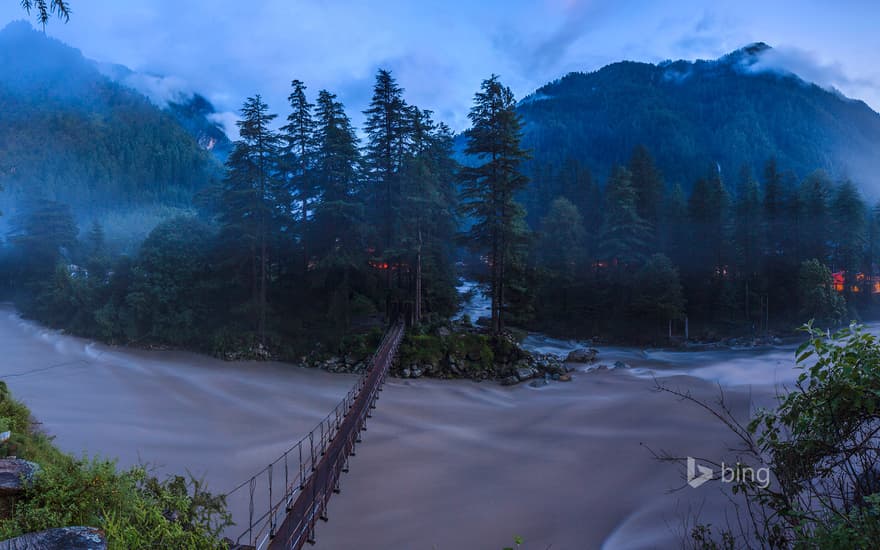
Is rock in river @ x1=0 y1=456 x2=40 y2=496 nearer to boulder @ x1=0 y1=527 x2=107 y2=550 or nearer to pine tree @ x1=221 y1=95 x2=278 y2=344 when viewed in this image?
boulder @ x1=0 y1=527 x2=107 y2=550

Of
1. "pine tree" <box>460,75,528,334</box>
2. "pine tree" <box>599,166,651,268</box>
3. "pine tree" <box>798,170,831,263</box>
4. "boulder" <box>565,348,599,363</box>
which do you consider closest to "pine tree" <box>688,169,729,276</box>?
"pine tree" <box>798,170,831,263</box>

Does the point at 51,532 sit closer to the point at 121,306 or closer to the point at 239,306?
the point at 239,306

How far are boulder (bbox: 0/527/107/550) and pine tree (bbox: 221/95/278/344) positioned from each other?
19.3m

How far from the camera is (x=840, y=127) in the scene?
10088 cm

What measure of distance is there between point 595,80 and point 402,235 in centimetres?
17260

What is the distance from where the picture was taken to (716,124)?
4281 inches

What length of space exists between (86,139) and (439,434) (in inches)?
3377

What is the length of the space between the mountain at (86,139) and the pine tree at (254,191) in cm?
3801

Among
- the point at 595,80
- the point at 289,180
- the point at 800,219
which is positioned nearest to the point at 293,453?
the point at 289,180

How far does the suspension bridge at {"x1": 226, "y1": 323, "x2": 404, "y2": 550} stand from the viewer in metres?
5.90

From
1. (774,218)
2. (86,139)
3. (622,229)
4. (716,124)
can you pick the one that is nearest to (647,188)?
(622,229)

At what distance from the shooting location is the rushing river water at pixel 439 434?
8.72 meters

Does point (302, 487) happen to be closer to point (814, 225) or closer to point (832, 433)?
point (832, 433)

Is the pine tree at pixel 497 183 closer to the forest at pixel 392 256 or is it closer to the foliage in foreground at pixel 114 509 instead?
the forest at pixel 392 256
